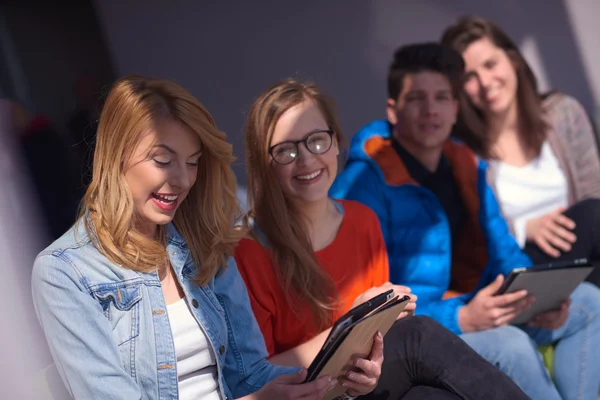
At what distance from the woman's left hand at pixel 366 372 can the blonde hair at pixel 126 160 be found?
0.47 metres

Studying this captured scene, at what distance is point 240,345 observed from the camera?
201cm

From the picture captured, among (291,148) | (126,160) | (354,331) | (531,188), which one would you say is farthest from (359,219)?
(531,188)

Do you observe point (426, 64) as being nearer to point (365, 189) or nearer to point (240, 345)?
point (365, 189)

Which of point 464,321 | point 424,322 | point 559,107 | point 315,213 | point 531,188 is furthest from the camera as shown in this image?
point 559,107

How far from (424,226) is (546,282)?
1.65 feet

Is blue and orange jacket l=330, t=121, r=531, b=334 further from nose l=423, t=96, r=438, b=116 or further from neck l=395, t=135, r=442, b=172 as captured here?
nose l=423, t=96, r=438, b=116

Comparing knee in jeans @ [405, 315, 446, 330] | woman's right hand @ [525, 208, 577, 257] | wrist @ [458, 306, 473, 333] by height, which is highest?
knee in jeans @ [405, 315, 446, 330]

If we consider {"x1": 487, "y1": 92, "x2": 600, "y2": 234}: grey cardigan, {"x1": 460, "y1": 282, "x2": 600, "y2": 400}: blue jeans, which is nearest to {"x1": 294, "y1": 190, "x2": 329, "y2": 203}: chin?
{"x1": 460, "y1": 282, "x2": 600, "y2": 400}: blue jeans

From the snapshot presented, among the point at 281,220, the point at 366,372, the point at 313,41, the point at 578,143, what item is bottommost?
the point at 366,372

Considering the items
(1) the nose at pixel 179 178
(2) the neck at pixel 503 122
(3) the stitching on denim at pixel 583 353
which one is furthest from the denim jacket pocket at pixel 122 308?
(2) the neck at pixel 503 122

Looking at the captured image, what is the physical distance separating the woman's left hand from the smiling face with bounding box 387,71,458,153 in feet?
3.68

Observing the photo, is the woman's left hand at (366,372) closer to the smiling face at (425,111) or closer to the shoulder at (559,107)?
the smiling face at (425,111)

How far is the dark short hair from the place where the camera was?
9.50ft

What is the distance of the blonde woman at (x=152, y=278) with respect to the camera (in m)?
1.65
